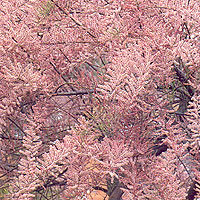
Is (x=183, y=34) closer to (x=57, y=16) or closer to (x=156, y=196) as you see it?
(x=57, y=16)

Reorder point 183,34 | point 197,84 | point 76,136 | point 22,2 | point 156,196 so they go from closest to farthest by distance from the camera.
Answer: point 156,196 < point 76,136 < point 197,84 < point 183,34 < point 22,2

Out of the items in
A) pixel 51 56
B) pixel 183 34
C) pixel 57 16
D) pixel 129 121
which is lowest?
pixel 129 121

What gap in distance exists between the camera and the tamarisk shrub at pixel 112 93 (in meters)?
1.67

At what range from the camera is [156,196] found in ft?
5.36

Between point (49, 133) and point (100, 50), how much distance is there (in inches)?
38.3

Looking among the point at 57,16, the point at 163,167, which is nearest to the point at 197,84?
the point at 163,167

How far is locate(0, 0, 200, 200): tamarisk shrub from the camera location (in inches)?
65.7

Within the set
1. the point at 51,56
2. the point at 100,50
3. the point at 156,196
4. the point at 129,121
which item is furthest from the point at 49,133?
the point at 156,196

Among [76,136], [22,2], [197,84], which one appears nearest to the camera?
[76,136]

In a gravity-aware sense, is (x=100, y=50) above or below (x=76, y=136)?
above

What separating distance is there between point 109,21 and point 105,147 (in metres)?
0.87

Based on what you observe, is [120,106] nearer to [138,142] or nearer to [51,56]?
[138,142]

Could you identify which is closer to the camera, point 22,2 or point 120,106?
point 120,106

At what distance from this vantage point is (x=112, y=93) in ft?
5.45
